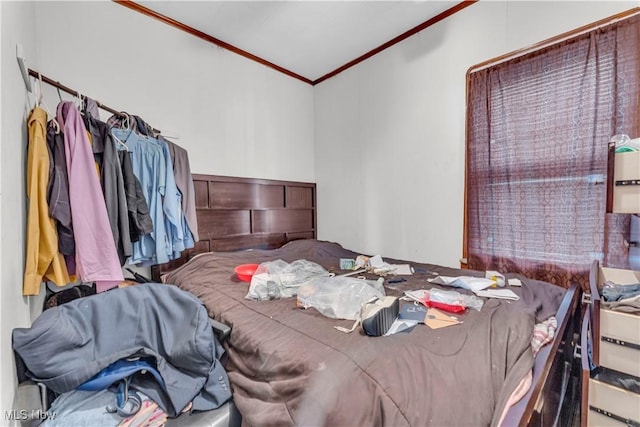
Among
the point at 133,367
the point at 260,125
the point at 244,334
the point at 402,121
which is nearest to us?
the point at 133,367

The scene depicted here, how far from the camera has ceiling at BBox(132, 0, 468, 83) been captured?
2.08m

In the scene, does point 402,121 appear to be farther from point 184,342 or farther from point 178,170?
point 184,342

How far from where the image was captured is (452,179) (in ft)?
7.19

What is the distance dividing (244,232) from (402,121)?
187cm

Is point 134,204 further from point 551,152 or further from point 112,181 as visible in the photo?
point 551,152

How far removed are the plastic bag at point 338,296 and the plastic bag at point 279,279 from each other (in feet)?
0.39

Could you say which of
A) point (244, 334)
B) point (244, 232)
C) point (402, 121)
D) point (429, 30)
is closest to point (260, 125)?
point (244, 232)

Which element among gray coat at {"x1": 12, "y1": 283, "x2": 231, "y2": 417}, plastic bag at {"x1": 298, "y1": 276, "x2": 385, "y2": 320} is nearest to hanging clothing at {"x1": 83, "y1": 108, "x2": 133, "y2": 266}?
gray coat at {"x1": 12, "y1": 283, "x2": 231, "y2": 417}

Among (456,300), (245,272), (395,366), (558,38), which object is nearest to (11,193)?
(245,272)

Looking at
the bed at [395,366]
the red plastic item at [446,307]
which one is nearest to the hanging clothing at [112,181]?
the bed at [395,366]

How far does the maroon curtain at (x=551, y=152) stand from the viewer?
4.89 feet

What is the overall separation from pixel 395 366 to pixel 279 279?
0.88m

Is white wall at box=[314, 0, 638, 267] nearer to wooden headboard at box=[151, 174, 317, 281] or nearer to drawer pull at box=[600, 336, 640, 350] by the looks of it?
wooden headboard at box=[151, 174, 317, 281]

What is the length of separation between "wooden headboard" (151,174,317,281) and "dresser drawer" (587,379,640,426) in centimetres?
245
